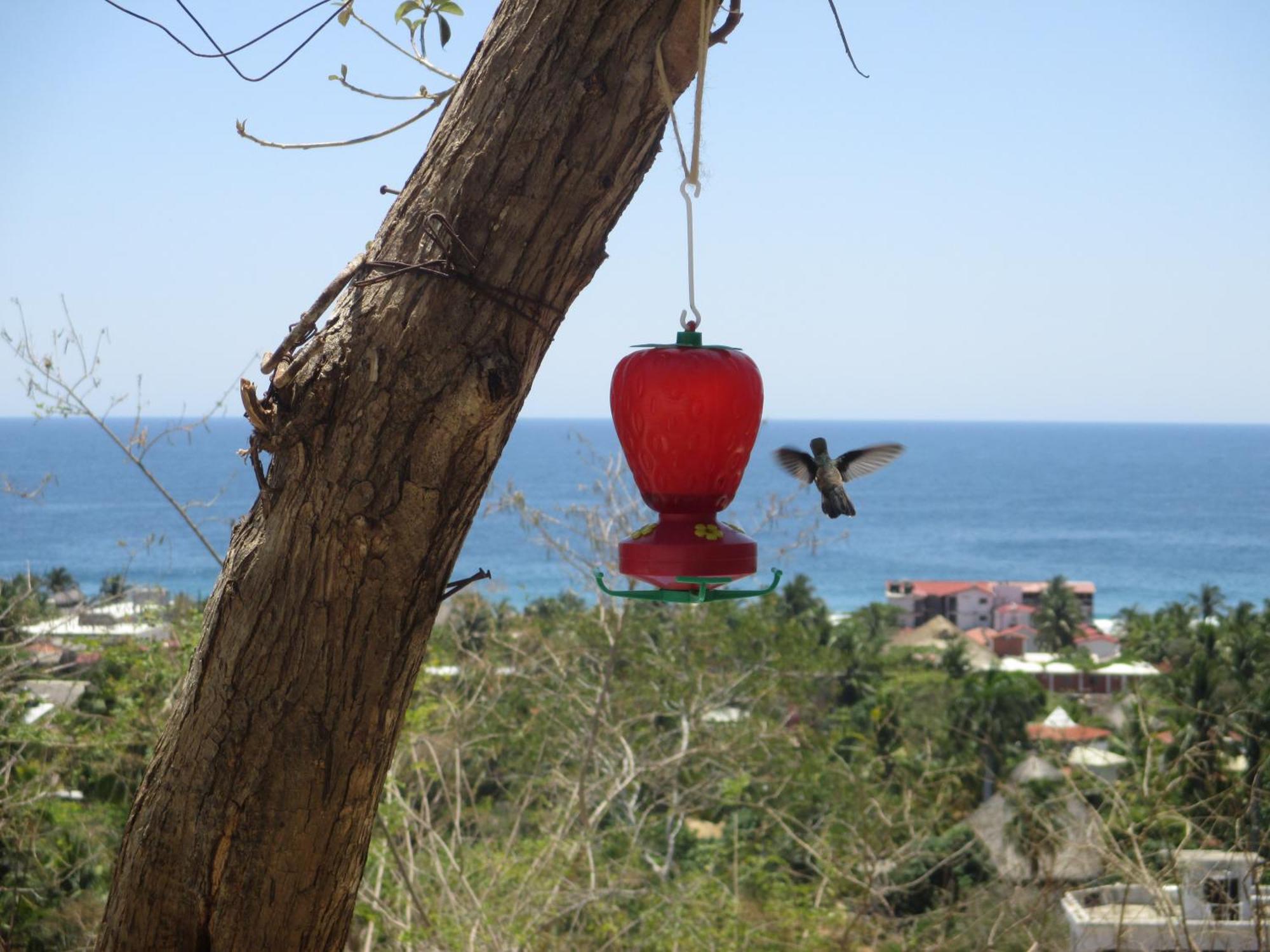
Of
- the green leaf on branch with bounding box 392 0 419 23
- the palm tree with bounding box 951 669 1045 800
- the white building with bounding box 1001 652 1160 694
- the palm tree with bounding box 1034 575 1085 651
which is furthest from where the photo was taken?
the palm tree with bounding box 1034 575 1085 651

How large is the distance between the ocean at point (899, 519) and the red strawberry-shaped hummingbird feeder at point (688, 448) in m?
24.6

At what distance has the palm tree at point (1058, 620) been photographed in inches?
1642

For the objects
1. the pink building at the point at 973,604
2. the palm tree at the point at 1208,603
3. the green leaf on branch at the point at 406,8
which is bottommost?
the pink building at the point at 973,604

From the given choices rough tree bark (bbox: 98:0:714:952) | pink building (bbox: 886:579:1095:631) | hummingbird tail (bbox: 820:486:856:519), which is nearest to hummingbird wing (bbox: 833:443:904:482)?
hummingbird tail (bbox: 820:486:856:519)

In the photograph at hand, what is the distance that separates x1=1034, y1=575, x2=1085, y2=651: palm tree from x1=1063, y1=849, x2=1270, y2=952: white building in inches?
1481

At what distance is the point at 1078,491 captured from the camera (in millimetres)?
109000

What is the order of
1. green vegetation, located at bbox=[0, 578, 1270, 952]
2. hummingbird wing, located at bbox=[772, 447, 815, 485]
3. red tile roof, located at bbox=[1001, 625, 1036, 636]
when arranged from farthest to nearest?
red tile roof, located at bbox=[1001, 625, 1036, 636]
green vegetation, located at bbox=[0, 578, 1270, 952]
hummingbird wing, located at bbox=[772, 447, 815, 485]

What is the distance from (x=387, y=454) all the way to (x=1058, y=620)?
44331 mm

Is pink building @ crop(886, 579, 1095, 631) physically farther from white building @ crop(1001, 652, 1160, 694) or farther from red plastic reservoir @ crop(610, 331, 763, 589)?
red plastic reservoir @ crop(610, 331, 763, 589)

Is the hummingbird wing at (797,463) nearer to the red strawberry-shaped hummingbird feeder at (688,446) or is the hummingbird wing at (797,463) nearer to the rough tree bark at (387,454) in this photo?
the red strawberry-shaped hummingbird feeder at (688,446)

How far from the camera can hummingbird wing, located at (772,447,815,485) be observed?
2.38 m

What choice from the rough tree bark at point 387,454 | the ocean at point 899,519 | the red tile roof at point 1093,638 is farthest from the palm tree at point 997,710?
the rough tree bark at point 387,454

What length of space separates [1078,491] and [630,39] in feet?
382

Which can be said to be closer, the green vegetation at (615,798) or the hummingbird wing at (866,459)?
the hummingbird wing at (866,459)
